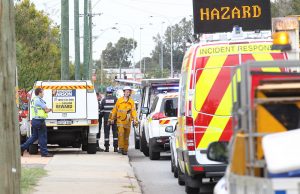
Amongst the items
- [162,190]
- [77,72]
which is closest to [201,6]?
[162,190]

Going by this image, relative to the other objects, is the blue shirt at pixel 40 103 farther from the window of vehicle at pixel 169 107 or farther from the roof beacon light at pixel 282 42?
the roof beacon light at pixel 282 42

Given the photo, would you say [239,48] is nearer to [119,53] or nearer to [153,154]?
[153,154]

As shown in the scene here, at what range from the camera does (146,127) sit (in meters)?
21.0

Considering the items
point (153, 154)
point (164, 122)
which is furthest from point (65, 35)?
point (164, 122)

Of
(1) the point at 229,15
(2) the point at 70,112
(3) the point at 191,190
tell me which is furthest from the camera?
(2) the point at 70,112

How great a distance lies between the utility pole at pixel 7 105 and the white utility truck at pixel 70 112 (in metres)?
11.3

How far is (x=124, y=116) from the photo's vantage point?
2100cm

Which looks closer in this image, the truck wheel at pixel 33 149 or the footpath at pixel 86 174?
the footpath at pixel 86 174

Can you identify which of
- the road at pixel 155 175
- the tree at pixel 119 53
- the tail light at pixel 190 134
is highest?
the tree at pixel 119 53

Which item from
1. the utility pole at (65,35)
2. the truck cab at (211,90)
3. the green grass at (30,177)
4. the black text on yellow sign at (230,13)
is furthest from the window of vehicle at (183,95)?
the utility pole at (65,35)

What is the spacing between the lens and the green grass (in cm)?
1265

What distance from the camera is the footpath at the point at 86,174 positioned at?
12984 mm

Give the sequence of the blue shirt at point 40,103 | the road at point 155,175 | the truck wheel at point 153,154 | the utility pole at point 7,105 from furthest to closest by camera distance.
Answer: the truck wheel at point 153,154, the blue shirt at point 40,103, the road at point 155,175, the utility pole at point 7,105

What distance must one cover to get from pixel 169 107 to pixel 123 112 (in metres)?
1.96
